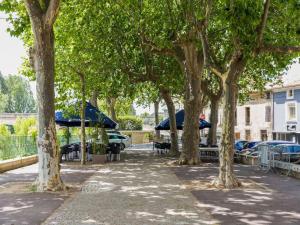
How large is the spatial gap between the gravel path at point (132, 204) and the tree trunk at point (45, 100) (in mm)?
1111

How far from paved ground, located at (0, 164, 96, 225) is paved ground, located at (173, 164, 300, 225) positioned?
3.51 metres

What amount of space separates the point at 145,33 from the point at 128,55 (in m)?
4.67

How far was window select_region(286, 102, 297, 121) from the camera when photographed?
1597 inches

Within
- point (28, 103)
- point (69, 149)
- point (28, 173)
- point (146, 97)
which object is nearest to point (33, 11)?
point (28, 173)

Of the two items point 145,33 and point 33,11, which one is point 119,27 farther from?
point 33,11

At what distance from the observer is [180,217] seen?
930 centimetres

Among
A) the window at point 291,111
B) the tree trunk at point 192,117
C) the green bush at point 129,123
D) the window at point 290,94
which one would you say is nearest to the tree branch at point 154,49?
the tree trunk at point 192,117

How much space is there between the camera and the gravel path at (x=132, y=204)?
911cm

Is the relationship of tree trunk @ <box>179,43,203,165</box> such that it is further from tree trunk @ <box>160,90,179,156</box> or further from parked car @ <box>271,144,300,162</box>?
tree trunk @ <box>160,90,179,156</box>

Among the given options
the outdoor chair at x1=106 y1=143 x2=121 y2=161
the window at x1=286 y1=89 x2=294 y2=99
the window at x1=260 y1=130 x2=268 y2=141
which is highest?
the window at x1=286 y1=89 x2=294 y2=99

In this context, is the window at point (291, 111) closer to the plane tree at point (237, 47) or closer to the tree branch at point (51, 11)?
the plane tree at point (237, 47)

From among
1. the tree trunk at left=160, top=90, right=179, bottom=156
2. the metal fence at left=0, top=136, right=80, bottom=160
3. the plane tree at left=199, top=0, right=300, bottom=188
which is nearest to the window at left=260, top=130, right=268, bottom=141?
the tree trunk at left=160, top=90, right=179, bottom=156

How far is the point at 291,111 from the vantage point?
41.2 m

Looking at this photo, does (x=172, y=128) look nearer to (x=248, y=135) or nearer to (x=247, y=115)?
(x=248, y=135)
